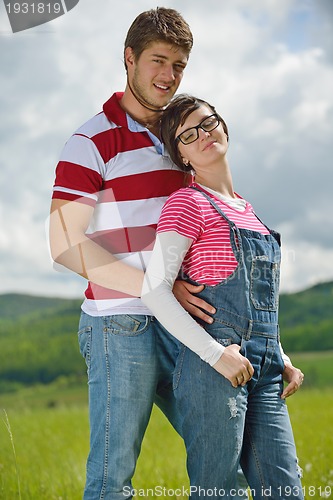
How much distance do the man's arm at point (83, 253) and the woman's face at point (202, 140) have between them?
1.34 ft

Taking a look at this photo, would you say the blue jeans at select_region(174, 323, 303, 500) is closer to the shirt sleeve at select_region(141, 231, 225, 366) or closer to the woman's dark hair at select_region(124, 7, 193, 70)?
the shirt sleeve at select_region(141, 231, 225, 366)

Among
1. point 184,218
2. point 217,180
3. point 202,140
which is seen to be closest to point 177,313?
point 184,218

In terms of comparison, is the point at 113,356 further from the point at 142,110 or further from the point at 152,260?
the point at 142,110

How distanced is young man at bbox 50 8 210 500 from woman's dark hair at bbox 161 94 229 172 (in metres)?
0.08

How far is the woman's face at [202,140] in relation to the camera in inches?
94.1

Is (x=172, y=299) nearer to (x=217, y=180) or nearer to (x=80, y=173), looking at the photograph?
(x=217, y=180)

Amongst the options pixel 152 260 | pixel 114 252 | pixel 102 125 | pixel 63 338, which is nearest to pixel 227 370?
pixel 152 260

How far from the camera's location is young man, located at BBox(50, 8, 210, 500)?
245cm

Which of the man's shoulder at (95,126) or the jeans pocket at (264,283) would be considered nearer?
the jeans pocket at (264,283)

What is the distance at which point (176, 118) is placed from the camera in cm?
249

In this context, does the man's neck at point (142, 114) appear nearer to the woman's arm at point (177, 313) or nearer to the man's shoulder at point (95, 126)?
the man's shoulder at point (95, 126)

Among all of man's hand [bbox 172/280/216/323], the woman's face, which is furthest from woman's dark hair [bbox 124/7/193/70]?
man's hand [bbox 172/280/216/323]

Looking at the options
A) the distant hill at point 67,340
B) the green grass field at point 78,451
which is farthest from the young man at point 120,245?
the distant hill at point 67,340

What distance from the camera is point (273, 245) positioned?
2.41 m
